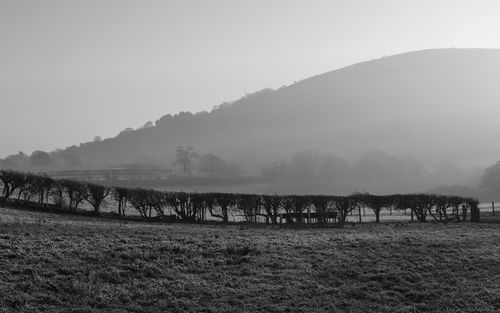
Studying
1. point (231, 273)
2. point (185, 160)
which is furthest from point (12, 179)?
point (185, 160)

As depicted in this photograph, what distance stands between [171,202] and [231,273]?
63.7 feet

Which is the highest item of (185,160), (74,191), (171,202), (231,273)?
(185,160)

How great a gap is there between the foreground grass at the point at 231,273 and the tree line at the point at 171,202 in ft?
39.9

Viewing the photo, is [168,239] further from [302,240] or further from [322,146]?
[322,146]

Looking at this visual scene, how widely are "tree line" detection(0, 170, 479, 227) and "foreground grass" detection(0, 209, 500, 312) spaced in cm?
1215

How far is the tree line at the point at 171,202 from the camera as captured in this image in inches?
1428

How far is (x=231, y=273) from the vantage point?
1809cm

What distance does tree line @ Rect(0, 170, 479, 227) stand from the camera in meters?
36.3

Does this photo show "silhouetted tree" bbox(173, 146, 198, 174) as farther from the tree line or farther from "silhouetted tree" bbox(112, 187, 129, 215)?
"silhouetted tree" bbox(112, 187, 129, 215)

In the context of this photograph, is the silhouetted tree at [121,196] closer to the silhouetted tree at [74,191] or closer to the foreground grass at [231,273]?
the silhouetted tree at [74,191]

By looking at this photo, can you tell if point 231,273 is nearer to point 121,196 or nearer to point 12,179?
point 121,196

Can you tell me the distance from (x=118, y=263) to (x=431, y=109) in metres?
193

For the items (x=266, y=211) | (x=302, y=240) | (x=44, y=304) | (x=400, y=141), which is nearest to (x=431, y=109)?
(x=400, y=141)

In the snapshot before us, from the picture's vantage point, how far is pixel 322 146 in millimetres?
182625
